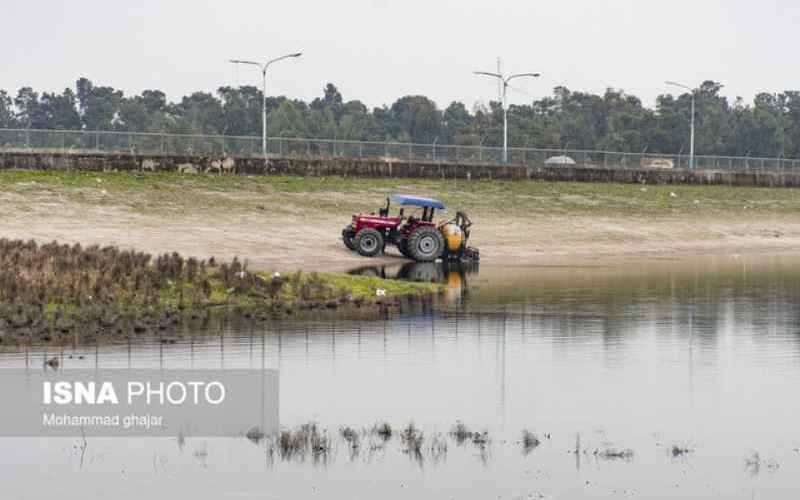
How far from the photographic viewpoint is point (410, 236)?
181 feet

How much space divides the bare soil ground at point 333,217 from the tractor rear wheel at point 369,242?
59 centimetres

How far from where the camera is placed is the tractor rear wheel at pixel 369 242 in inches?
2157

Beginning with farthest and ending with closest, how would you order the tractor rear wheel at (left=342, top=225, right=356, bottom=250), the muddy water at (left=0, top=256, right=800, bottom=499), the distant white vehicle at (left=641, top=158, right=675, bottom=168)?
1. the distant white vehicle at (left=641, top=158, right=675, bottom=168)
2. the tractor rear wheel at (left=342, top=225, right=356, bottom=250)
3. the muddy water at (left=0, top=256, right=800, bottom=499)

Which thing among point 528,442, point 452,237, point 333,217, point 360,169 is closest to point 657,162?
point 360,169

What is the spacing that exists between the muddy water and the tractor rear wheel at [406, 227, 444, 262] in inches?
561

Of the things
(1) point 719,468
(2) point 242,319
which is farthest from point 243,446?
(2) point 242,319

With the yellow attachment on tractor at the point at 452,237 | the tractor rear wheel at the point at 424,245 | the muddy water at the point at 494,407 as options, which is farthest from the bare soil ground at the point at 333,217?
the muddy water at the point at 494,407

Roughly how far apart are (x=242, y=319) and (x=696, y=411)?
13.6 metres

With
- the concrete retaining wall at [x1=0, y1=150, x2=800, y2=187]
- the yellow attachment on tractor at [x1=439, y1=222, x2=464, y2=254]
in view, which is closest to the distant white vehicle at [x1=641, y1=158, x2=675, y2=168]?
the concrete retaining wall at [x1=0, y1=150, x2=800, y2=187]

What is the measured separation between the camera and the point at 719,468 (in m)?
20.1

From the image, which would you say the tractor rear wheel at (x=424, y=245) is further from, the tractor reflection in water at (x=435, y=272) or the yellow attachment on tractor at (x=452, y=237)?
the yellow attachment on tractor at (x=452, y=237)

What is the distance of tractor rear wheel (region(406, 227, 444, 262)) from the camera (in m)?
54.8

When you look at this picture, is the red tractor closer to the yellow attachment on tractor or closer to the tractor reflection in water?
the yellow attachment on tractor

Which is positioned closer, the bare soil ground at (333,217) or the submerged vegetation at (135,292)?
the submerged vegetation at (135,292)
